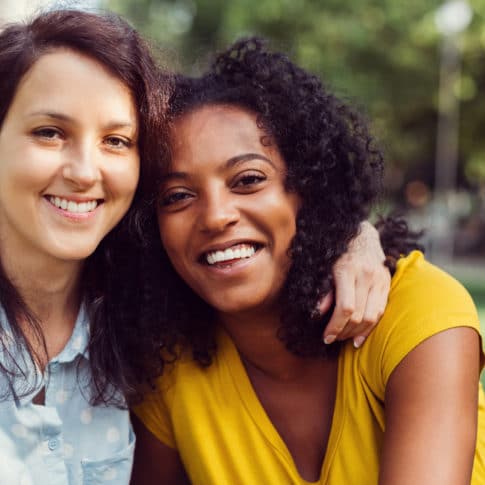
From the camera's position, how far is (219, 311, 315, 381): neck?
292cm

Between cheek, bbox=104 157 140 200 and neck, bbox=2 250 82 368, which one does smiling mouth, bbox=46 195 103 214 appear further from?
neck, bbox=2 250 82 368

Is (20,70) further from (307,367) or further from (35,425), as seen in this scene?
(307,367)

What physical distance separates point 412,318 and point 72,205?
1.14 meters

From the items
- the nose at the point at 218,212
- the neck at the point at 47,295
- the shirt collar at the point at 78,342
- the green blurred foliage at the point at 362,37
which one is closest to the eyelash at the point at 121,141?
the nose at the point at 218,212

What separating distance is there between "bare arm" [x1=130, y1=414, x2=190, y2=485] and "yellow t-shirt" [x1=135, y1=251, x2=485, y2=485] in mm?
42

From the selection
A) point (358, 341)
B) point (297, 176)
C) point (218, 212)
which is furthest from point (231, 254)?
point (358, 341)

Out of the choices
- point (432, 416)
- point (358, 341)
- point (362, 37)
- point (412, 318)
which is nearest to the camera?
point (432, 416)

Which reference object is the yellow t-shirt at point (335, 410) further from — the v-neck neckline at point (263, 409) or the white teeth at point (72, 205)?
the white teeth at point (72, 205)

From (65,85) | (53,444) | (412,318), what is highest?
(65,85)

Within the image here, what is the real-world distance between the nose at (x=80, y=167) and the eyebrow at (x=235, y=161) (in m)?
0.35

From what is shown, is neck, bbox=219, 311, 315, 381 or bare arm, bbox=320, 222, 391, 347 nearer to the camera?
bare arm, bbox=320, 222, 391, 347

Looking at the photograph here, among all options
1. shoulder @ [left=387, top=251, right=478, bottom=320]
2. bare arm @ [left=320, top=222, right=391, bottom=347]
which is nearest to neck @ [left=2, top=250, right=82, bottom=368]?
bare arm @ [left=320, top=222, right=391, bottom=347]

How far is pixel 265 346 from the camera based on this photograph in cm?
296

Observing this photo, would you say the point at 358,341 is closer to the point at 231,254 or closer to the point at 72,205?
the point at 231,254
